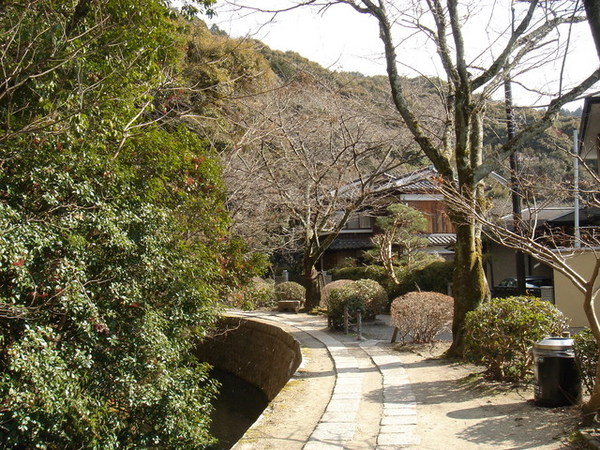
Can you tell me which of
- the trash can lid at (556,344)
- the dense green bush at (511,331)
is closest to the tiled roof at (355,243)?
the dense green bush at (511,331)

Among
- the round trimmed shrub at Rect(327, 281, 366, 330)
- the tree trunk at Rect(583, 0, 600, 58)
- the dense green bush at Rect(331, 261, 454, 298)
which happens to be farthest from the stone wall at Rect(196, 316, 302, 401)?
the tree trunk at Rect(583, 0, 600, 58)

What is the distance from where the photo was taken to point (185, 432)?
296 inches

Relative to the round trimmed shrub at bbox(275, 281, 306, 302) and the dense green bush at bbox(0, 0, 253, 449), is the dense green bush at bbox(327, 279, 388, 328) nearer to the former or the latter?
the round trimmed shrub at bbox(275, 281, 306, 302)

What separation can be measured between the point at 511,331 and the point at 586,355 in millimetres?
1374

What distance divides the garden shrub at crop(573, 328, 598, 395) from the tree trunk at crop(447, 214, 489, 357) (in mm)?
3534

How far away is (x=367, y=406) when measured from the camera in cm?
736

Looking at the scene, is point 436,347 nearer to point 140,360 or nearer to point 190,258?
point 190,258

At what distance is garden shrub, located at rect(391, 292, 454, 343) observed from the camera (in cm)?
1169

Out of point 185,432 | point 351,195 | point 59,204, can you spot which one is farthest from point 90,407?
point 351,195

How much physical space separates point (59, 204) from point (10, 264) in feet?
3.69

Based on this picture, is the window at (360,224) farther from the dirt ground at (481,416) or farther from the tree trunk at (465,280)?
the dirt ground at (481,416)

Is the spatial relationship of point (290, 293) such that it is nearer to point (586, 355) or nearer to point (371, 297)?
point (371, 297)

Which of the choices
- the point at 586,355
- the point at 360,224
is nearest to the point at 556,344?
the point at 586,355

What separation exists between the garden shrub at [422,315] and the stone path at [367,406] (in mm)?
710
